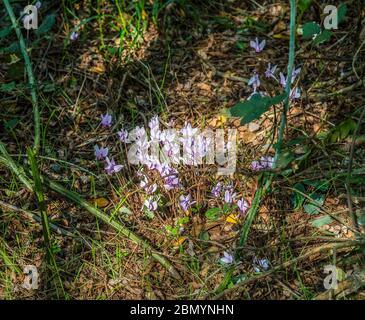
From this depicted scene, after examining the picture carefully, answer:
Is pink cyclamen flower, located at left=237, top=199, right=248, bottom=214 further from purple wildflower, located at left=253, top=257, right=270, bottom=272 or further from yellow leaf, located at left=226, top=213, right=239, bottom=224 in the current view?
purple wildflower, located at left=253, top=257, right=270, bottom=272

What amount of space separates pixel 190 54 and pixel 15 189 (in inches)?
50.5

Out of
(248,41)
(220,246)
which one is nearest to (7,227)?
(220,246)

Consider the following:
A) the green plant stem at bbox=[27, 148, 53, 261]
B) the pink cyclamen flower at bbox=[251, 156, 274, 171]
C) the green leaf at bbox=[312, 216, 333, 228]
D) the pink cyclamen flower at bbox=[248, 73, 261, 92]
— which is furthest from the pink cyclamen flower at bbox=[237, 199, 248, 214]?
the green plant stem at bbox=[27, 148, 53, 261]

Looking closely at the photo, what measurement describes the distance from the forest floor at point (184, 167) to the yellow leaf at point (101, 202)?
0.01 m

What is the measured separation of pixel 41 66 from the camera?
3488 millimetres

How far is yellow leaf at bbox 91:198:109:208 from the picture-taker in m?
2.78

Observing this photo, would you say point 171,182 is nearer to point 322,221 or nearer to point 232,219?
point 232,219

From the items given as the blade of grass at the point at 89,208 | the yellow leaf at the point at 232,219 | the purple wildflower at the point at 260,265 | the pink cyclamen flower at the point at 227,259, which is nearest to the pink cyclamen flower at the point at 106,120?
the blade of grass at the point at 89,208

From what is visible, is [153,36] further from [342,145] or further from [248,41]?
[342,145]

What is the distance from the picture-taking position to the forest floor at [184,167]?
2459 millimetres

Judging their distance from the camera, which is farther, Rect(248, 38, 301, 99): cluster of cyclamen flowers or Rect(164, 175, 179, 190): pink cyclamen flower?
Rect(248, 38, 301, 99): cluster of cyclamen flowers

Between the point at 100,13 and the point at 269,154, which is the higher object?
the point at 100,13

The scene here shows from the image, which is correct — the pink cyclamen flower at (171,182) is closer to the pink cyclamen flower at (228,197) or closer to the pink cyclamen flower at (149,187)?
the pink cyclamen flower at (149,187)

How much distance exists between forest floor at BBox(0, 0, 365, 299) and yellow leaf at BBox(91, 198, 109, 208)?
0.04ft
